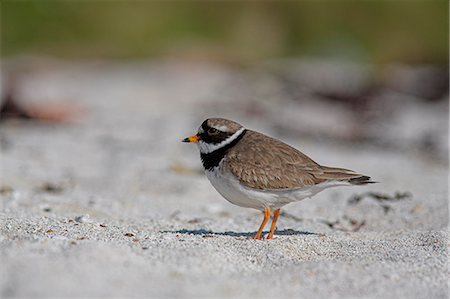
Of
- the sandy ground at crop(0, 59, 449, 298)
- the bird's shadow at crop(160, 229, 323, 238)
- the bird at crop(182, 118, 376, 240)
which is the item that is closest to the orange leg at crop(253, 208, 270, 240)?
the bird at crop(182, 118, 376, 240)

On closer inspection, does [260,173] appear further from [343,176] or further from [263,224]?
[343,176]

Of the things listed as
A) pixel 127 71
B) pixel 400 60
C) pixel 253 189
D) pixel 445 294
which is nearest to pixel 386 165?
pixel 253 189

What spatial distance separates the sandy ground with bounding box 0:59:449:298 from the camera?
11.1ft

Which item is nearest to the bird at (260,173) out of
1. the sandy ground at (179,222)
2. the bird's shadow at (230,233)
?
the bird's shadow at (230,233)

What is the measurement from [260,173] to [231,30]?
1458 cm

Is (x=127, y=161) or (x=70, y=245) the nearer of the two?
(x=70, y=245)

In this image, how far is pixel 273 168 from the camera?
4742 millimetres

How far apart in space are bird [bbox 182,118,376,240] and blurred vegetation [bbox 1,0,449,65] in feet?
40.9

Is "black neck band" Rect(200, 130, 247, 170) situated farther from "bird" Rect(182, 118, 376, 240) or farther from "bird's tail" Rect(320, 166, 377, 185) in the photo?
"bird's tail" Rect(320, 166, 377, 185)

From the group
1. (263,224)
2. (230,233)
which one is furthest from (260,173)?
(230,233)

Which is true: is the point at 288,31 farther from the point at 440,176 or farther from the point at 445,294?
the point at 445,294

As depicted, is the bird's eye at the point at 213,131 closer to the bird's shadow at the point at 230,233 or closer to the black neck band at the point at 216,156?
the black neck band at the point at 216,156

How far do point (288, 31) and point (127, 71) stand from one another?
5462mm

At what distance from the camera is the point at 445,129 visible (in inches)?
404
